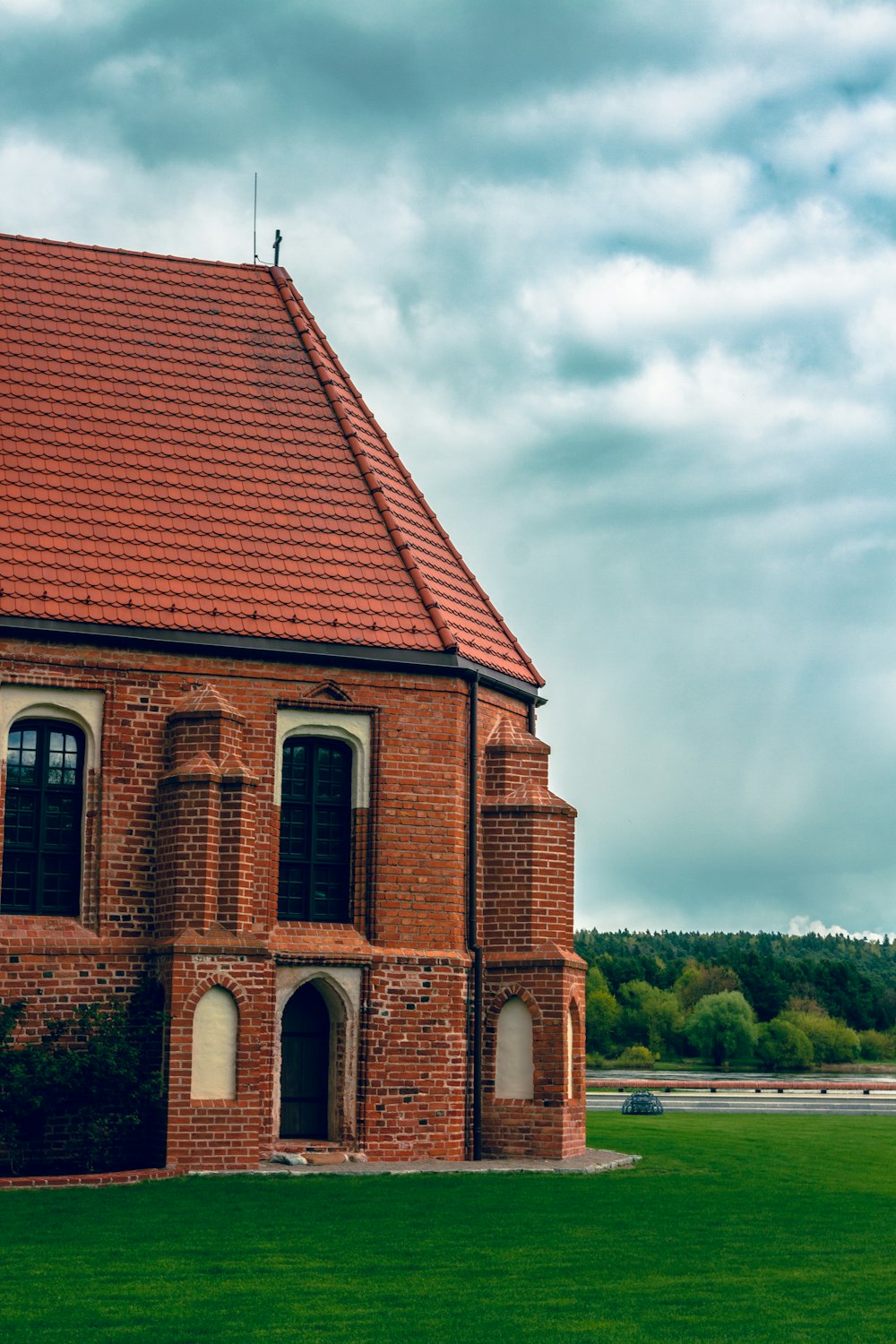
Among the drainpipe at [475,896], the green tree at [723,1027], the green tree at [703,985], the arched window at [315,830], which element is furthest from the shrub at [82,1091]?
the green tree at [703,985]

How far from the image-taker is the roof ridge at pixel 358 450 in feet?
78.0

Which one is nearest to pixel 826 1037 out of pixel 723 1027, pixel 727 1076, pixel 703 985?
pixel 723 1027

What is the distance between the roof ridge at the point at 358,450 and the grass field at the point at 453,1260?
25.0 ft

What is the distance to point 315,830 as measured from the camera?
23.0 meters

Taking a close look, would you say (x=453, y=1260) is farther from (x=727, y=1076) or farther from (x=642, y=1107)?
(x=727, y=1076)

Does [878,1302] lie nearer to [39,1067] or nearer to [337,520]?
[39,1067]

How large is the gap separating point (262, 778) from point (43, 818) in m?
2.82

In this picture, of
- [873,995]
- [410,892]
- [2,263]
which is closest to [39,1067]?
[410,892]

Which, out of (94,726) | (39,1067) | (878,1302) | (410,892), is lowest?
(878,1302)

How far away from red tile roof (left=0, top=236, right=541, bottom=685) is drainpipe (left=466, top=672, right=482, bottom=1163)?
0.95 m

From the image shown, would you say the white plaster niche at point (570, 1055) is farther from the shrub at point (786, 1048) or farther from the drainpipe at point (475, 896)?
the shrub at point (786, 1048)

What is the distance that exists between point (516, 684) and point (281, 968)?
5775 mm

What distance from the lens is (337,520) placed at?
2453 cm

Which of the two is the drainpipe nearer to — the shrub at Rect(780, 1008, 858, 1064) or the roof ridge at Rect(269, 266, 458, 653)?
the roof ridge at Rect(269, 266, 458, 653)
